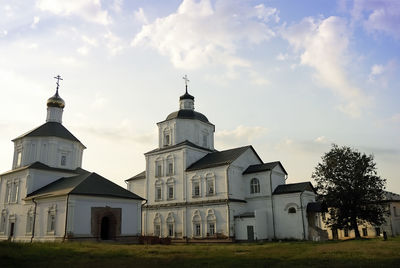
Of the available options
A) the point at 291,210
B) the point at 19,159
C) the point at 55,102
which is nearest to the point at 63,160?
the point at 19,159

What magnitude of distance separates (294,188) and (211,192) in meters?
8.16

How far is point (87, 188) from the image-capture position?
1176 inches

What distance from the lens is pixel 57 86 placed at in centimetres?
4234

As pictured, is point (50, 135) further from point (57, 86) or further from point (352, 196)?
point (352, 196)

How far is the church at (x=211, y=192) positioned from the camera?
3397 centimetres

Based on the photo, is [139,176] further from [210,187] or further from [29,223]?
[29,223]

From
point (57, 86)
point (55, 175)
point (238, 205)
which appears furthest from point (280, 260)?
point (57, 86)

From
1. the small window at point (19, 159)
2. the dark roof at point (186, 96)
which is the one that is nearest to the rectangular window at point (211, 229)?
the dark roof at point (186, 96)

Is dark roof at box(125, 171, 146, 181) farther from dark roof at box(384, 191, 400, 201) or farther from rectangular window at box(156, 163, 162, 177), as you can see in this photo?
dark roof at box(384, 191, 400, 201)

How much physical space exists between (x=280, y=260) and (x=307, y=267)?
253 cm

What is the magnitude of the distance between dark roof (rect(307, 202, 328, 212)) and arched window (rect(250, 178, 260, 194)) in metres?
5.20

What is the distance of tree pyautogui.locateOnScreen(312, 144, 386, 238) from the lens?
102ft

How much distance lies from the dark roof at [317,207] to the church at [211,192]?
9cm

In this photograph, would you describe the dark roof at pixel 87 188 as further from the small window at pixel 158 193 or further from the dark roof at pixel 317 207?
the dark roof at pixel 317 207
